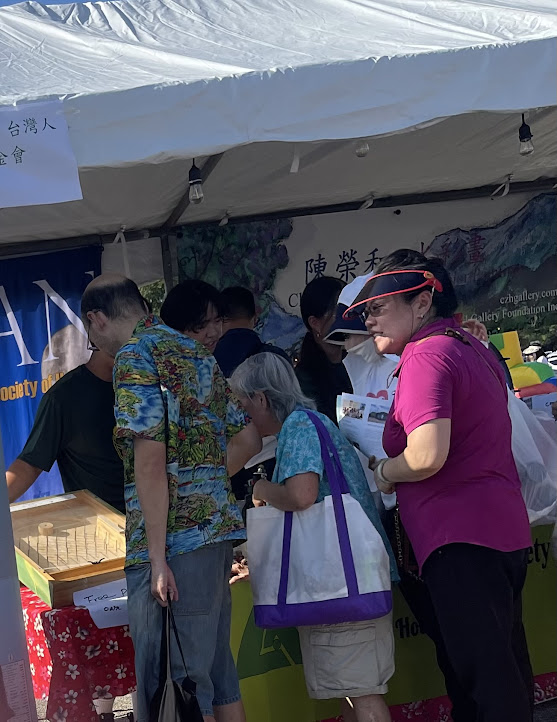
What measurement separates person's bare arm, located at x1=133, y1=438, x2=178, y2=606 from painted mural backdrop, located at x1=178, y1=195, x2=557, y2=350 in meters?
2.78

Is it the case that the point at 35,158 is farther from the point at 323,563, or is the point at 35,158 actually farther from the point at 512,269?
the point at 512,269

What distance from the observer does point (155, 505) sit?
2150 millimetres

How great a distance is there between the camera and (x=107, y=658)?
8.25 feet

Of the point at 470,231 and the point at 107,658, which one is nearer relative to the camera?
the point at 107,658

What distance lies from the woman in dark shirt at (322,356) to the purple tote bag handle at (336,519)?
3.39ft

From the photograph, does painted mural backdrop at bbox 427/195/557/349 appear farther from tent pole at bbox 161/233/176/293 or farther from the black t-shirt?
the black t-shirt

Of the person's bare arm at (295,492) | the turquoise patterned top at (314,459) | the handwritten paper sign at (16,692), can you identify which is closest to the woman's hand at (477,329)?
the turquoise patterned top at (314,459)

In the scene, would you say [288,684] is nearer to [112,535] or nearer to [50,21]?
[112,535]

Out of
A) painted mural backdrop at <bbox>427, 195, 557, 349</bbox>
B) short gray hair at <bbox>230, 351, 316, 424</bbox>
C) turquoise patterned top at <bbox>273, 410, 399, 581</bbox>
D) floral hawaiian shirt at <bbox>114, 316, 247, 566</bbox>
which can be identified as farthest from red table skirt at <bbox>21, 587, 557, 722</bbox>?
painted mural backdrop at <bbox>427, 195, 557, 349</bbox>

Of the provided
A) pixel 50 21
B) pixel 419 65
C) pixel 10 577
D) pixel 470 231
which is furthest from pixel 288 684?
pixel 470 231

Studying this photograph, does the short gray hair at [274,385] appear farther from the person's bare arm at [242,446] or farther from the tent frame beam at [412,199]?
the tent frame beam at [412,199]

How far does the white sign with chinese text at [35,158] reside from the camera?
7.27ft

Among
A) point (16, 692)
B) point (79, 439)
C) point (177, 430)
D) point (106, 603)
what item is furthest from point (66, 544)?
point (177, 430)

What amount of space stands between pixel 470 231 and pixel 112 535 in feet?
11.1
